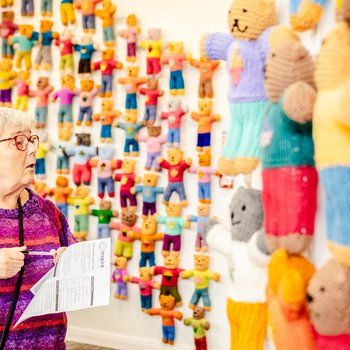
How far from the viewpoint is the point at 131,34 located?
2.66 meters

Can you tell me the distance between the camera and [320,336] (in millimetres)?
868

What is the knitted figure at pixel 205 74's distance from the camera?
2.46 m

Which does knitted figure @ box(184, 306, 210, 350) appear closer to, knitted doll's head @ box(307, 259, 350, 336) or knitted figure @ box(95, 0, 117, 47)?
knitted figure @ box(95, 0, 117, 47)

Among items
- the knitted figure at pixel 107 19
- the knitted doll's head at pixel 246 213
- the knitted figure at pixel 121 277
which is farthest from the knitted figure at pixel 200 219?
the knitted doll's head at pixel 246 213

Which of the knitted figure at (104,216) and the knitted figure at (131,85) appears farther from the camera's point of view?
the knitted figure at (104,216)

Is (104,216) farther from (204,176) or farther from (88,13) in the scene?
(88,13)

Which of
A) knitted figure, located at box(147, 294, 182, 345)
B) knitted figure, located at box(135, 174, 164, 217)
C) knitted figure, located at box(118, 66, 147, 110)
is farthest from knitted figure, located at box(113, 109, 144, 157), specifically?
knitted figure, located at box(147, 294, 182, 345)

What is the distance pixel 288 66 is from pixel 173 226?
1.73 m

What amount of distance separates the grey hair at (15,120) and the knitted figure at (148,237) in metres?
1.23

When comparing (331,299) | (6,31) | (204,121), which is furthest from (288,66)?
(6,31)

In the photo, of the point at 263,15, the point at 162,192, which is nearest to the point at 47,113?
the point at 162,192

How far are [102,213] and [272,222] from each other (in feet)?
6.30

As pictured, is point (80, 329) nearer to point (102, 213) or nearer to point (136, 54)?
point (102, 213)

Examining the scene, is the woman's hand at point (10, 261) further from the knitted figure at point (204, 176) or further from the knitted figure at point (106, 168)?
the knitted figure at point (106, 168)
